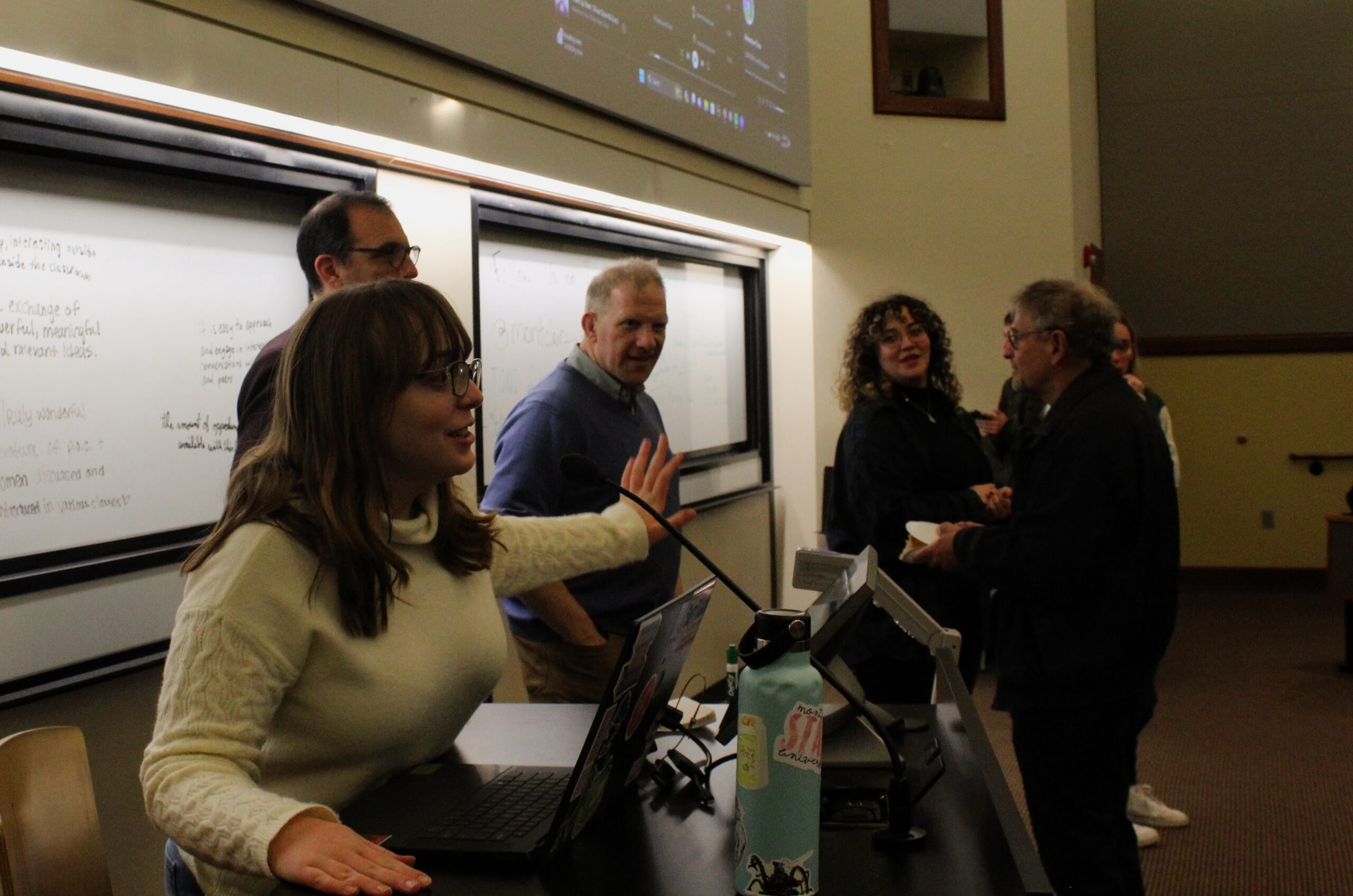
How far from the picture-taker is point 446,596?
1.40 m

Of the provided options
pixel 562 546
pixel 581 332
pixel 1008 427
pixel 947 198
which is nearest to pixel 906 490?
pixel 562 546

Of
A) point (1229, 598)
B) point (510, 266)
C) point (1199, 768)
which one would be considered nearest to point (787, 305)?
point (510, 266)

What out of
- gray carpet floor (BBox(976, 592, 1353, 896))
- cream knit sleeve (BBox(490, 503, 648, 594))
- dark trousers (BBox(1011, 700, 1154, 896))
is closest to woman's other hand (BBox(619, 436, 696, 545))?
cream knit sleeve (BBox(490, 503, 648, 594))

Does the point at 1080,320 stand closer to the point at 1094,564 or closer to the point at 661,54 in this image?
the point at 1094,564

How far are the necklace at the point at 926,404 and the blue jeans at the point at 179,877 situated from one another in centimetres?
185

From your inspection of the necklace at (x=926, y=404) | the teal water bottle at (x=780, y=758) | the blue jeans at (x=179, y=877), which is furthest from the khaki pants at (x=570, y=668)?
the teal water bottle at (x=780, y=758)

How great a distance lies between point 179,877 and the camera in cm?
133

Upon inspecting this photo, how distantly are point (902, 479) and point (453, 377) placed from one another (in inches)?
59.6

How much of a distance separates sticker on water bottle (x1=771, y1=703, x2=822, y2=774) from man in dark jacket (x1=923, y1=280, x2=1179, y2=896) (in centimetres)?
126

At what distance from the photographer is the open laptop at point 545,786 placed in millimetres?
1073

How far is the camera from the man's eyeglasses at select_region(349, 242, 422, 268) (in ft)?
6.80

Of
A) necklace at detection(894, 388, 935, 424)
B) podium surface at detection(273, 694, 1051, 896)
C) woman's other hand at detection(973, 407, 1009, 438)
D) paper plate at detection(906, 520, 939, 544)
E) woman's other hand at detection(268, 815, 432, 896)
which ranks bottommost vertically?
podium surface at detection(273, 694, 1051, 896)

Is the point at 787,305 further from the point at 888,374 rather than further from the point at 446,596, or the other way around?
the point at 446,596

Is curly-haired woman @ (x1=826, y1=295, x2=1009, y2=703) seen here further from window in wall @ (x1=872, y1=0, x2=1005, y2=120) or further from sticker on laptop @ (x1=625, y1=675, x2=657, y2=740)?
window in wall @ (x1=872, y1=0, x2=1005, y2=120)
